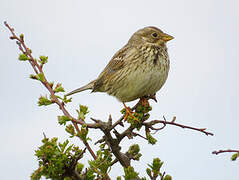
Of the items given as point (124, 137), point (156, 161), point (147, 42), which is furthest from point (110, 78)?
point (156, 161)

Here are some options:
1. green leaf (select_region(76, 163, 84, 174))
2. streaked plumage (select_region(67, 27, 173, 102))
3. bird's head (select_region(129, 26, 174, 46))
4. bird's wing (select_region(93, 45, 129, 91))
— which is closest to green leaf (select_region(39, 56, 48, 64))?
green leaf (select_region(76, 163, 84, 174))

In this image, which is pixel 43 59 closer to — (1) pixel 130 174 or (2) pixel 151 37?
(1) pixel 130 174

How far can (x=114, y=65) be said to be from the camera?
6691 mm

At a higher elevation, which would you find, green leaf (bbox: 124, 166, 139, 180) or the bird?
the bird

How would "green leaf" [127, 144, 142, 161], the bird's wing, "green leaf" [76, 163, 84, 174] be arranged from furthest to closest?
the bird's wing, "green leaf" [127, 144, 142, 161], "green leaf" [76, 163, 84, 174]

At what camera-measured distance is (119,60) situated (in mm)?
6609

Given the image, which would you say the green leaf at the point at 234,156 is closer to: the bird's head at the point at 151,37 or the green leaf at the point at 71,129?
the green leaf at the point at 71,129

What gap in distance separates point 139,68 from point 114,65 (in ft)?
3.01

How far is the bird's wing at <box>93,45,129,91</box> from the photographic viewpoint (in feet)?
21.3

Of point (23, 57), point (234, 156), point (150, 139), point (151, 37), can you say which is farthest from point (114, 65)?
point (234, 156)

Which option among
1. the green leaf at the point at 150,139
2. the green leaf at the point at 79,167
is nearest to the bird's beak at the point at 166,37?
the green leaf at the point at 150,139

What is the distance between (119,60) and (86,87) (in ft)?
4.50

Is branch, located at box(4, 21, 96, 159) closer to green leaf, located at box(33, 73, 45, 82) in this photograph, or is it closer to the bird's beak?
green leaf, located at box(33, 73, 45, 82)

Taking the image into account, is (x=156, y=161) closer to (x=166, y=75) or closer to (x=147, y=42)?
(x=166, y=75)
